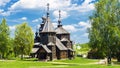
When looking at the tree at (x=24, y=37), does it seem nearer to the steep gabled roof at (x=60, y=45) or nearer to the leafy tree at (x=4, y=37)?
the leafy tree at (x=4, y=37)

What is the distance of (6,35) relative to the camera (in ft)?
276

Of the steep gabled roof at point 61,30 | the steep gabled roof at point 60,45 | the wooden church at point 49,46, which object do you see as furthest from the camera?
the steep gabled roof at point 61,30

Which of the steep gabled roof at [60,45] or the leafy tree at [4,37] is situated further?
the steep gabled roof at [60,45]

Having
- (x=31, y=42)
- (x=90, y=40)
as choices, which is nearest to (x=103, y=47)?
(x=90, y=40)

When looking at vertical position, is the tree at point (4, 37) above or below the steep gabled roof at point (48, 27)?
below

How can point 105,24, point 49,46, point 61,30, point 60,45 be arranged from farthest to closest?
point 61,30
point 60,45
point 49,46
point 105,24

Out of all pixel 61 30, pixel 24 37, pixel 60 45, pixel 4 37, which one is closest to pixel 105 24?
pixel 24 37

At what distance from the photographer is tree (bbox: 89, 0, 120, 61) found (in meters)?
57.1

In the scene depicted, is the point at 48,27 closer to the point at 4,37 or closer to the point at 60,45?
the point at 60,45

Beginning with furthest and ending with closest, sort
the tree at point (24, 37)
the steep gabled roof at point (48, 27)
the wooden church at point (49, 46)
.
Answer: the steep gabled roof at point (48, 27) → the wooden church at point (49, 46) → the tree at point (24, 37)

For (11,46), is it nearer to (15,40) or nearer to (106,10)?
(15,40)

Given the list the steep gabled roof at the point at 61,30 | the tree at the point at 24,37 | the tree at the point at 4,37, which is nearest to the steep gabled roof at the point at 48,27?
the tree at the point at 24,37

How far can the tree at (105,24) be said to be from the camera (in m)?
57.1

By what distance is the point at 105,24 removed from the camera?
2276 inches
